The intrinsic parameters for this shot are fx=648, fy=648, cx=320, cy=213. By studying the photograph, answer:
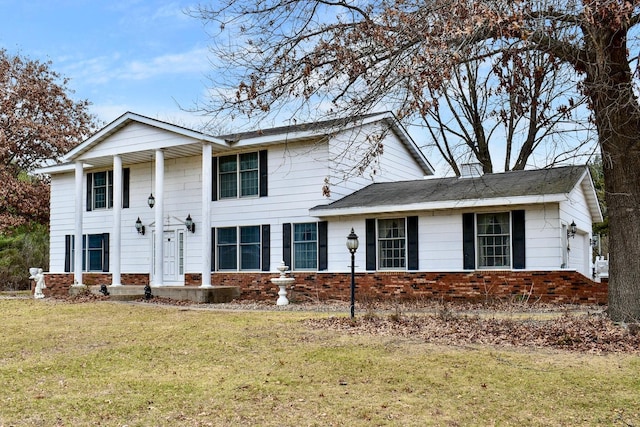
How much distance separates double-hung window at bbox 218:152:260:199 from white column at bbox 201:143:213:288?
1.21m

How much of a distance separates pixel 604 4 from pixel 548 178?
9.24 meters

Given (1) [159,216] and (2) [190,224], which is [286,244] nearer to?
(2) [190,224]

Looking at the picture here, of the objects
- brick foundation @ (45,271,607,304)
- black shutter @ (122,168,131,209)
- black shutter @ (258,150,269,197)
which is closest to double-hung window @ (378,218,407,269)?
brick foundation @ (45,271,607,304)

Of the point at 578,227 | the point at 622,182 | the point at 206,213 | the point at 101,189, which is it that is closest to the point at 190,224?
the point at 206,213

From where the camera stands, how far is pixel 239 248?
19953mm

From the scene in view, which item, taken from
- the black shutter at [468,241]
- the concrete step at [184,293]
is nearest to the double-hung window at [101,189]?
the concrete step at [184,293]

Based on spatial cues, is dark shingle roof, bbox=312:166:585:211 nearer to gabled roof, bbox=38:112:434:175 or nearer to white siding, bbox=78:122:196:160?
gabled roof, bbox=38:112:434:175

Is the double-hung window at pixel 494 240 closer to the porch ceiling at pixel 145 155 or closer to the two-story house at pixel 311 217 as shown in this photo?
the two-story house at pixel 311 217

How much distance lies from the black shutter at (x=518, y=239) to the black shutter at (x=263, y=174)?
7310 millimetres

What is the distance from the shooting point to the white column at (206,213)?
18.6 m

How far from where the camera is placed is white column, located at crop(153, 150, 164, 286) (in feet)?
63.6

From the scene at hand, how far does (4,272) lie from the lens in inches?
1120

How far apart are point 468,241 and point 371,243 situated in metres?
2.72

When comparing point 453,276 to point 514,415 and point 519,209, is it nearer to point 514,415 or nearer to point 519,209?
point 519,209
